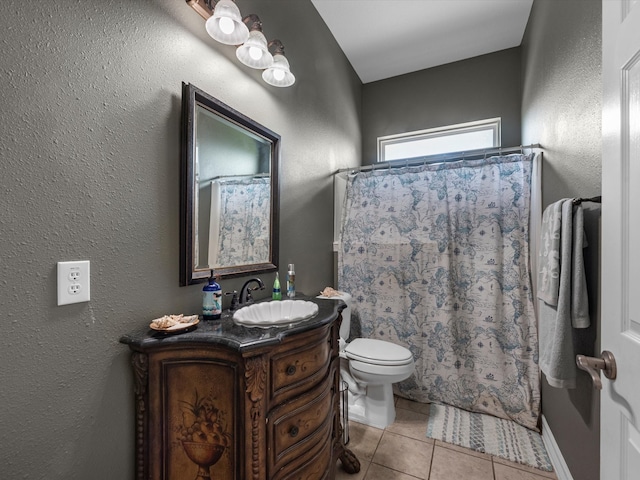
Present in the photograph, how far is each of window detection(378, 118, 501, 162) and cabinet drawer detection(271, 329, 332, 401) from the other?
234cm

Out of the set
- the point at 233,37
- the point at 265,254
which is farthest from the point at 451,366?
the point at 233,37

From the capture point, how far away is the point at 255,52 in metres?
1.37

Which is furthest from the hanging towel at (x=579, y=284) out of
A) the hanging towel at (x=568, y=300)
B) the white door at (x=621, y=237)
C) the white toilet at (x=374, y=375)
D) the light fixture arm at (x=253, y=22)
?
the light fixture arm at (x=253, y=22)

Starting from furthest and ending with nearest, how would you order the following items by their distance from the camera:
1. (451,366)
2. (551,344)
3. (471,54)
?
(471,54) → (451,366) → (551,344)

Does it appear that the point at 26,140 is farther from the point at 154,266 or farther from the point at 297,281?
the point at 297,281

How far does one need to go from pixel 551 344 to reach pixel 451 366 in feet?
3.41

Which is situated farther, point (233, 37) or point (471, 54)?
point (471, 54)

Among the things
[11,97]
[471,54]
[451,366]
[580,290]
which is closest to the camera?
[11,97]

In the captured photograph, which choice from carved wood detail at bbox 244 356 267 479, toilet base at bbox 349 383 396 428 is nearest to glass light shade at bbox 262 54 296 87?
carved wood detail at bbox 244 356 267 479

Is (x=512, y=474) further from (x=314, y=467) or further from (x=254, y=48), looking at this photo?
(x=254, y=48)

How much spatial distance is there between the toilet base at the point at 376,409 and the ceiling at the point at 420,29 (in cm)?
279

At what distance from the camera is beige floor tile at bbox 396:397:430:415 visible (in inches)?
82.3

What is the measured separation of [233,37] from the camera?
1218 millimetres

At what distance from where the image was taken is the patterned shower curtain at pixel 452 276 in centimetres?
196
